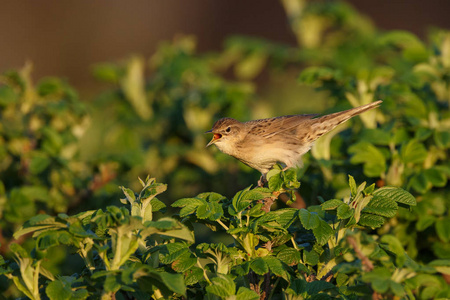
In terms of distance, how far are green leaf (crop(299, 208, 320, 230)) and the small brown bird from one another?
2.21 metres

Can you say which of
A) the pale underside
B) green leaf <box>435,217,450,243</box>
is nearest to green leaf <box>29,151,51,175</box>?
the pale underside

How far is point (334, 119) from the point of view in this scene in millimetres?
5410

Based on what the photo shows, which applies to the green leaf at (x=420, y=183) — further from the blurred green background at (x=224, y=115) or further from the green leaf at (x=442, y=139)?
the green leaf at (x=442, y=139)

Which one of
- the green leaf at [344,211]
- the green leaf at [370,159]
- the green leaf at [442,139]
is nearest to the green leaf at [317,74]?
the green leaf at [370,159]

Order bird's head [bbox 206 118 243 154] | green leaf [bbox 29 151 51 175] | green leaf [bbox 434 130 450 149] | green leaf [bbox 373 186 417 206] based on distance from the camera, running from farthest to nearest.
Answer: bird's head [bbox 206 118 243 154]
green leaf [bbox 29 151 51 175]
green leaf [bbox 434 130 450 149]
green leaf [bbox 373 186 417 206]

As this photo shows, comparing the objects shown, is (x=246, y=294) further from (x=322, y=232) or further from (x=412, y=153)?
(x=412, y=153)

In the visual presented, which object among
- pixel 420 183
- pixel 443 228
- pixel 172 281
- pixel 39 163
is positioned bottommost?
pixel 443 228

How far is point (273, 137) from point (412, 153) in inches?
63.1

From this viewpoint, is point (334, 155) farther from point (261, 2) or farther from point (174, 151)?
point (261, 2)

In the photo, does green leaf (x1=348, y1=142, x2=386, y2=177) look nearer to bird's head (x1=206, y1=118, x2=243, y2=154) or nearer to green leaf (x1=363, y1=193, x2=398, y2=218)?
green leaf (x1=363, y1=193, x2=398, y2=218)

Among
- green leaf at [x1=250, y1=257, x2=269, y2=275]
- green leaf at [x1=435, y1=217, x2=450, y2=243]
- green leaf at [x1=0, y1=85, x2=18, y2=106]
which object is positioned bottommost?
green leaf at [x1=435, y1=217, x2=450, y2=243]

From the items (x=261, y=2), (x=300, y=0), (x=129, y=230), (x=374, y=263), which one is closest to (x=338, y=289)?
(x=374, y=263)

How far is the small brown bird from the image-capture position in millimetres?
5407

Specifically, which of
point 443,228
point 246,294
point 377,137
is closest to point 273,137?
point 377,137
